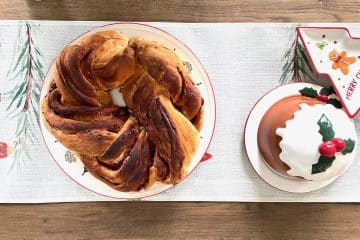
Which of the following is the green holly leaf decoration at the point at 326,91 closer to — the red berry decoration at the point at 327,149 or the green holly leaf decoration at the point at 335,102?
the green holly leaf decoration at the point at 335,102

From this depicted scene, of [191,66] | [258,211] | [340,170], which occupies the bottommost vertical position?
[258,211]

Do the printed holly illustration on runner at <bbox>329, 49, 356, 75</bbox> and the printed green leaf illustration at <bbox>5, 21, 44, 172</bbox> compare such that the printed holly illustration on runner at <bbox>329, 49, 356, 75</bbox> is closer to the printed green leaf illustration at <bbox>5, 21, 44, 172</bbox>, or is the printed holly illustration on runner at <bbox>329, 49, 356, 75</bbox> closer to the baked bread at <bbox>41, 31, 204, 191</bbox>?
the baked bread at <bbox>41, 31, 204, 191</bbox>

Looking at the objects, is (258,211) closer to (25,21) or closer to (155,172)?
(155,172)

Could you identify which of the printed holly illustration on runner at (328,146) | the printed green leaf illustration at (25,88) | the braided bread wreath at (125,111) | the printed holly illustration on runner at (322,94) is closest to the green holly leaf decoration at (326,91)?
the printed holly illustration on runner at (322,94)

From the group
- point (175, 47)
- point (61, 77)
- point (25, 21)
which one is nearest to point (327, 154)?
point (175, 47)

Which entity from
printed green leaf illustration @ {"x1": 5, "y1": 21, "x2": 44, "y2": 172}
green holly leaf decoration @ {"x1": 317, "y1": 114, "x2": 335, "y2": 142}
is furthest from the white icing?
printed green leaf illustration @ {"x1": 5, "y1": 21, "x2": 44, "y2": 172}
